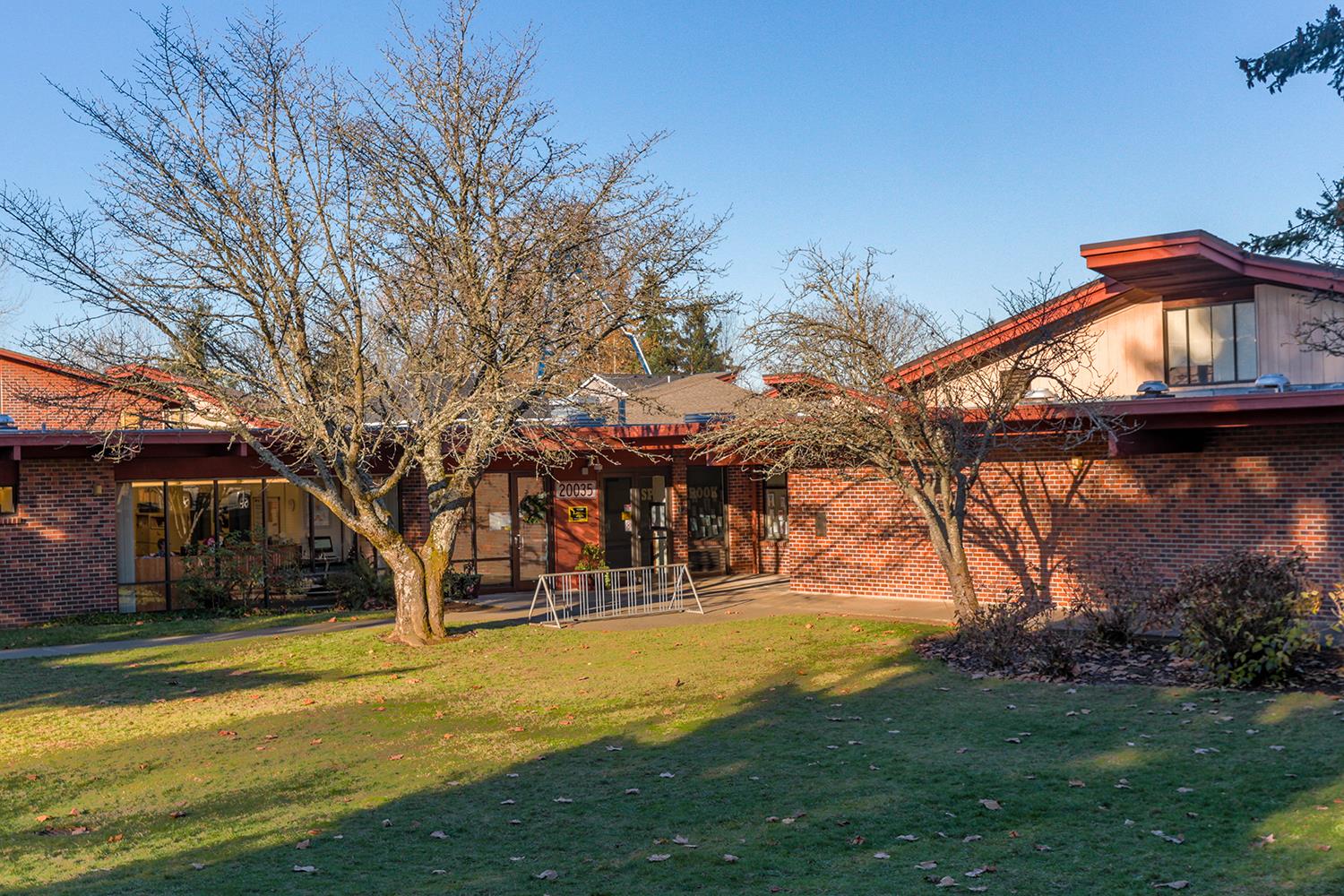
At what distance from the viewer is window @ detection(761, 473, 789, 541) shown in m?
25.5

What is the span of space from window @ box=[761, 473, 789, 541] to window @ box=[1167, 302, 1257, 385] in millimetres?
9464

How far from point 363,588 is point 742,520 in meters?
8.68

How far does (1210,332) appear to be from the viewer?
1755cm

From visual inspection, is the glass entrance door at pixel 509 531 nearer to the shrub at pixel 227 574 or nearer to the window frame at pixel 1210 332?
the shrub at pixel 227 574

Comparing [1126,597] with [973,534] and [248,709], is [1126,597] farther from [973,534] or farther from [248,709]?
[248,709]

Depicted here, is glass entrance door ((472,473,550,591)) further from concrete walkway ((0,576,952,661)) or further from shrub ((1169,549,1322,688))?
shrub ((1169,549,1322,688))

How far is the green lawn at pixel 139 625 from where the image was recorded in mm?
16984

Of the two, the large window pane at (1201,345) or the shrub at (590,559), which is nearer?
the large window pane at (1201,345)

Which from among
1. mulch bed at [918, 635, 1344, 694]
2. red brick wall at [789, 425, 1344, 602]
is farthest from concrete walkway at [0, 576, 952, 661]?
mulch bed at [918, 635, 1344, 694]

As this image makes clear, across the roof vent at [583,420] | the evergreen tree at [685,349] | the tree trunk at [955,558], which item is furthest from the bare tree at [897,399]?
the evergreen tree at [685,349]

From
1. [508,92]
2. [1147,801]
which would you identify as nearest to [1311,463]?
[1147,801]

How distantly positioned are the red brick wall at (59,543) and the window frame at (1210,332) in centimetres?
1707

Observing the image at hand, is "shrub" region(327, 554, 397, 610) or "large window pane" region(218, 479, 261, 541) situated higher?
"large window pane" region(218, 479, 261, 541)

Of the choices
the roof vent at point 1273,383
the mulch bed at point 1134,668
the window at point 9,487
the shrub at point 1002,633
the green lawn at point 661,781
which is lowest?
the green lawn at point 661,781
